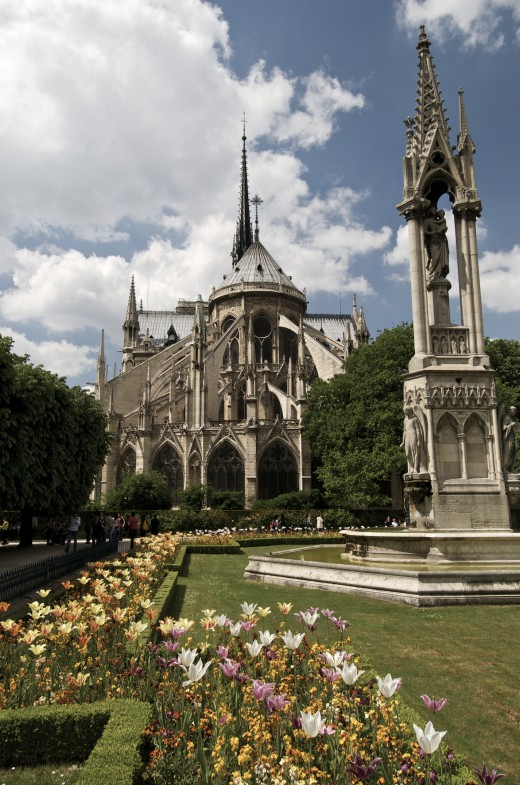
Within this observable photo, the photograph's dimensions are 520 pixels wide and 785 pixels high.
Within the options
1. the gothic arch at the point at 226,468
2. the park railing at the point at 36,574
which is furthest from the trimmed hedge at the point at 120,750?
the gothic arch at the point at 226,468

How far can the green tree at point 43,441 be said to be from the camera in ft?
71.2

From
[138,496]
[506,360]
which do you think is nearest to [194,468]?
[138,496]

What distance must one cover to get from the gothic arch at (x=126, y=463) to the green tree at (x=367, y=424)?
65.9ft

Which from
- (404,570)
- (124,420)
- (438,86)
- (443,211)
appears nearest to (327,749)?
(404,570)

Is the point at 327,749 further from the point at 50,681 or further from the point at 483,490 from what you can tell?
the point at 483,490

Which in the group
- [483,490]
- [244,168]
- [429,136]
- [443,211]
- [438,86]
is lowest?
[483,490]

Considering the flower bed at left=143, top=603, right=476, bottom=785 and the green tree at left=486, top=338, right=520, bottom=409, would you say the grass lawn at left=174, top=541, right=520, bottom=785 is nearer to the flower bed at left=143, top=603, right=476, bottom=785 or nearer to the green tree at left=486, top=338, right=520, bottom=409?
the flower bed at left=143, top=603, right=476, bottom=785

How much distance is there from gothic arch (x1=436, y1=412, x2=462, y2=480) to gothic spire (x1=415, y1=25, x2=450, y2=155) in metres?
6.33

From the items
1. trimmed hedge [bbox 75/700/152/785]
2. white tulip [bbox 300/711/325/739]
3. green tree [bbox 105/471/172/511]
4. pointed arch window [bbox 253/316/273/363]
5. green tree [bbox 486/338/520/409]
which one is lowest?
trimmed hedge [bbox 75/700/152/785]

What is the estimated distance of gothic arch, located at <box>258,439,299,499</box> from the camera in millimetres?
47875

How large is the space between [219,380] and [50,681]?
174 feet

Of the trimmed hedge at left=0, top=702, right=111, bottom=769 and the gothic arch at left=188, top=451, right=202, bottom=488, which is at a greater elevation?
the gothic arch at left=188, top=451, right=202, bottom=488

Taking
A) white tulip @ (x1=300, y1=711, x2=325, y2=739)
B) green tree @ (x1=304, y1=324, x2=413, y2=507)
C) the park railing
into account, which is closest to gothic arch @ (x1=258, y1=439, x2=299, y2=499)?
green tree @ (x1=304, y1=324, x2=413, y2=507)

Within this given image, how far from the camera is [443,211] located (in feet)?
44.8
